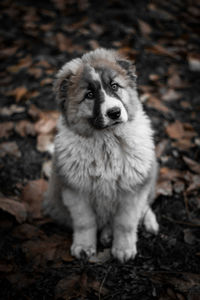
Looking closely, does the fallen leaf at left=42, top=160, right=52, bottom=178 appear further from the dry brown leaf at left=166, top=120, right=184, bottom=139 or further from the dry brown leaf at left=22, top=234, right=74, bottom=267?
the dry brown leaf at left=166, top=120, right=184, bottom=139

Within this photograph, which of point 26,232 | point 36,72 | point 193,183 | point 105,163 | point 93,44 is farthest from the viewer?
point 93,44

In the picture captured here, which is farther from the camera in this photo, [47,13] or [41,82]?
[47,13]

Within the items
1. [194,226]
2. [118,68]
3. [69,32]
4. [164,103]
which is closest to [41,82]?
[69,32]

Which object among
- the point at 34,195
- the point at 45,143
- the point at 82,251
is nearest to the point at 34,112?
the point at 45,143

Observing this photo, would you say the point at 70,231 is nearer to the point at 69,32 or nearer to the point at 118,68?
the point at 118,68

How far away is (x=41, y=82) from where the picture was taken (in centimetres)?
447

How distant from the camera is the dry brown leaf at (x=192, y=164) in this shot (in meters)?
3.25

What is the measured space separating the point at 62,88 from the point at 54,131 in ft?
4.48

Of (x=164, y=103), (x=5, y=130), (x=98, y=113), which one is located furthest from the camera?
(x=164, y=103)

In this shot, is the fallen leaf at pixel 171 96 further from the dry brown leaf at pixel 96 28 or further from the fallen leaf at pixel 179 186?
the dry brown leaf at pixel 96 28

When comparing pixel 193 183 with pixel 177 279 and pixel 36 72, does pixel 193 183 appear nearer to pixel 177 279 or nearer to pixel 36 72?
pixel 177 279

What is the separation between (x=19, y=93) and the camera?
4.26 meters

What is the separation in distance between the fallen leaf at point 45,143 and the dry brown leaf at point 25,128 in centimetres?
14

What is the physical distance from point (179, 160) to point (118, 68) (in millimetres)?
1610
